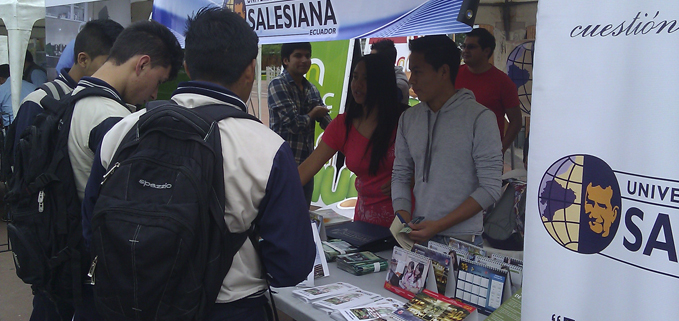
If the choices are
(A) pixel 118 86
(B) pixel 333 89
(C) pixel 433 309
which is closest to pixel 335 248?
(C) pixel 433 309

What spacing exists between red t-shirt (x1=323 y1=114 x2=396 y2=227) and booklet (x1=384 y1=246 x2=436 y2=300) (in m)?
0.65

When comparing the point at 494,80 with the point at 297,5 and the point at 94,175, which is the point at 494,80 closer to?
the point at 297,5

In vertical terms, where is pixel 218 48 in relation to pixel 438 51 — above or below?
below

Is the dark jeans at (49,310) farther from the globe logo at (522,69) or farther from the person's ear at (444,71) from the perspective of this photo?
the globe logo at (522,69)

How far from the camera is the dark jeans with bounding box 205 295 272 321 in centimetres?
130

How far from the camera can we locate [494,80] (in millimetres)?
3516

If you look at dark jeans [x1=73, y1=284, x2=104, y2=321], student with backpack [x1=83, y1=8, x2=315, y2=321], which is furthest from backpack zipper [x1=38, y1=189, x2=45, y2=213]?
student with backpack [x1=83, y1=8, x2=315, y2=321]

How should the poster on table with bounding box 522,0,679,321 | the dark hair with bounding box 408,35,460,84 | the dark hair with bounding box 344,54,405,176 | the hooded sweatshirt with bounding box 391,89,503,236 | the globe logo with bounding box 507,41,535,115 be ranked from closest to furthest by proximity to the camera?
the poster on table with bounding box 522,0,679,321
the hooded sweatshirt with bounding box 391,89,503,236
the dark hair with bounding box 408,35,460,84
the dark hair with bounding box 344,54,405,176
the globe logo with bounding box 507,41,535,115

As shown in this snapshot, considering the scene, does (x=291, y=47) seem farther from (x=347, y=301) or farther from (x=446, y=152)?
(x=347, y=301)

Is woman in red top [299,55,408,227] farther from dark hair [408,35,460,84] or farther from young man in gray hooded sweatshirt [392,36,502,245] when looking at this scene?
dark hair [408,35,460,84]

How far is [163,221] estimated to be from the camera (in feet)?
3.62

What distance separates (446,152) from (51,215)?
1.55 m

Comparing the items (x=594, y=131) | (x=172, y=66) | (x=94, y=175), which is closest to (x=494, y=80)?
(x=172, y=66)

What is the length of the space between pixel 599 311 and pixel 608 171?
296 mm
